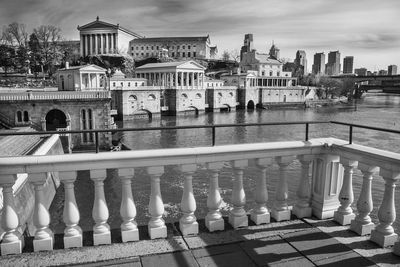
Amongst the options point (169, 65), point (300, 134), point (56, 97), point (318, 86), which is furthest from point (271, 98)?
point (56, 97)

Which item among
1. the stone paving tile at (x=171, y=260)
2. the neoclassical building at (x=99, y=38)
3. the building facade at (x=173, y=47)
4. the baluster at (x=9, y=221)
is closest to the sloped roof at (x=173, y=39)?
the building facade at (x=173, y=47)

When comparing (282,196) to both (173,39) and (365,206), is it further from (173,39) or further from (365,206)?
(173,39)

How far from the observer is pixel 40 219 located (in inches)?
160

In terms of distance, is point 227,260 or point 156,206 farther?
point 156,206

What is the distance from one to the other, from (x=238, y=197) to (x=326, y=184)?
4.72 ft

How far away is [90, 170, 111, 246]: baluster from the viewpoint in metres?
4.20

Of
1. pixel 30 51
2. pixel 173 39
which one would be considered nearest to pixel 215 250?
pixel 30 51

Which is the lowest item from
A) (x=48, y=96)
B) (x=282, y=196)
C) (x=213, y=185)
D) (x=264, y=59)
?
(x=282, y=196)

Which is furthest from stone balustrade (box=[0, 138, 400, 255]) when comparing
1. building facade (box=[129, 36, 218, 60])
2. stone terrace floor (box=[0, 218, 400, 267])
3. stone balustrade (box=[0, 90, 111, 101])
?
building facade (box=[129, 36, 218, 60])

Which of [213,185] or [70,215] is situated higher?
[213,185]

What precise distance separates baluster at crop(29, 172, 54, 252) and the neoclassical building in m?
123

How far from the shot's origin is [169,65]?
85.8m

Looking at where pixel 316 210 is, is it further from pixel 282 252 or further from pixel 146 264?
pixel 146 264

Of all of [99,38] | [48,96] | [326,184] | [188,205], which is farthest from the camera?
[99,38]
